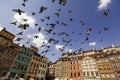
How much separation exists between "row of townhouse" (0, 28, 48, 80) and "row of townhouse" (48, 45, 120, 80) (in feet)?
37.7

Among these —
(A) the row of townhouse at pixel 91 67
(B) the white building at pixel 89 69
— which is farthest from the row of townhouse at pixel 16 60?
(B) the white building at pixel 89 69

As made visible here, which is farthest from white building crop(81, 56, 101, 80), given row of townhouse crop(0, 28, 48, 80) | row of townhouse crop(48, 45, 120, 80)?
row of townhouse crop(0, 28, 48, 80)

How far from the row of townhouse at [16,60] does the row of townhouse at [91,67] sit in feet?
37.7

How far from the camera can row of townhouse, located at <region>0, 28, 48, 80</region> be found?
3491 centimetres

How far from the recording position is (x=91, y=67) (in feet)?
150

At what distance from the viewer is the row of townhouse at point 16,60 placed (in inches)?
1374

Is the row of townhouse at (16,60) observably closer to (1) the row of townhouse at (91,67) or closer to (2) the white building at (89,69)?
(1) the row of townhouse at (91,67)

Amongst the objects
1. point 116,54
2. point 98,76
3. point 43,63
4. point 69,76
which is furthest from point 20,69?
point 116,54

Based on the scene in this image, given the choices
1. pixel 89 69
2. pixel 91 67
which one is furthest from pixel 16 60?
pixel 91 67

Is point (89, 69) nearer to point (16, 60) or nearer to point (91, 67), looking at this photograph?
point (91, 67)

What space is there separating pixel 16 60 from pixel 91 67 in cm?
3402

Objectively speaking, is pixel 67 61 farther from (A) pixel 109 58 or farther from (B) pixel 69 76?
(A) pixel 109 58

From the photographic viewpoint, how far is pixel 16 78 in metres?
37.8

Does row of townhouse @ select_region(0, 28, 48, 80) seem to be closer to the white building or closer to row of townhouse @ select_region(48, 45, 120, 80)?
row of townhouse @ select_region(48, 45, 120, 80)
